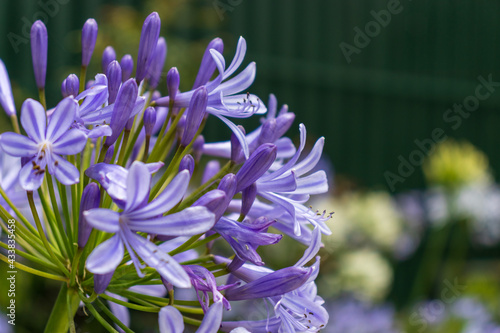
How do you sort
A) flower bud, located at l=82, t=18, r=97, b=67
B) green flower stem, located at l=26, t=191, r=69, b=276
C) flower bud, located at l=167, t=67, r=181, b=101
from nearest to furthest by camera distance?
green flower stem, located at l=26, t=191, r=69, b=276
flower bud, located at l=167, t=67, r=181, b=101
flower bud, located at l=82, t=18, r=97, b=67

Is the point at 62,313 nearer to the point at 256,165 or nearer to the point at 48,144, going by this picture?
the point at 48,144

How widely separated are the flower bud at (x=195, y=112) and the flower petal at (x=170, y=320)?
0.39 metres

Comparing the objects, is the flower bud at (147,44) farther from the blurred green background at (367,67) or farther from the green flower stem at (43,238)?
the blurred green background at (367,67)

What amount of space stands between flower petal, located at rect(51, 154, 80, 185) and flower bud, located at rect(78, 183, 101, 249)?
3cm

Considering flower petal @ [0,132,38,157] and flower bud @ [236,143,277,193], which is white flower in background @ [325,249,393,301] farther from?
flower petal @ [0,132,38,157]

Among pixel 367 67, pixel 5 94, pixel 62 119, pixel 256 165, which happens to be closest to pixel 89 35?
pixel 5 94

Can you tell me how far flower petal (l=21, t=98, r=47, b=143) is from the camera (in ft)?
3.24

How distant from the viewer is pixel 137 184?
0.92m

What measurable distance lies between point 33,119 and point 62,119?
1.9 inches

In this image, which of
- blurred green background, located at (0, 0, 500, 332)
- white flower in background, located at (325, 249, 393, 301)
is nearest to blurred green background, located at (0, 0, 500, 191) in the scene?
blurred green background, located at (0, 0, 500, 332)

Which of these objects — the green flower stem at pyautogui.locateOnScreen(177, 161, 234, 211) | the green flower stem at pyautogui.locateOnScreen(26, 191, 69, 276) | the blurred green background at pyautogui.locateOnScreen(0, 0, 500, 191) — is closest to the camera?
the green flower stem at pyautogui.locateOnScreen(26, 191, 69, 276)

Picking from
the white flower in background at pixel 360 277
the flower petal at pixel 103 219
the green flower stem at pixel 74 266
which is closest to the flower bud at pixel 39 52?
the green flower stem at pixel 74 266

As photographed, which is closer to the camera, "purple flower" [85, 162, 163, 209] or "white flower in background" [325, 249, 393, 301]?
"purple flower" [85, 162, 163, 209]

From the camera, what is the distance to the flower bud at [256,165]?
3.76 feet
